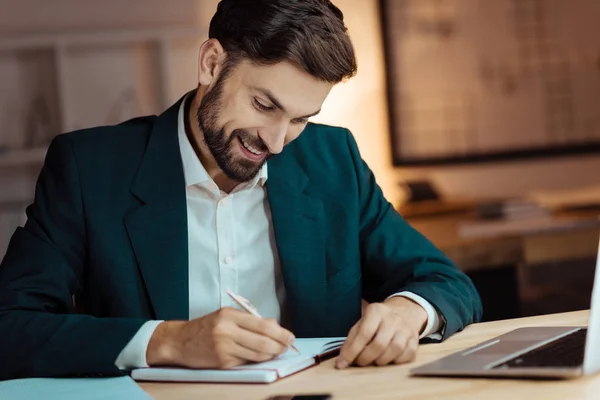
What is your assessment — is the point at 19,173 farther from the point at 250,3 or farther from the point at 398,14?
the point at 250,3

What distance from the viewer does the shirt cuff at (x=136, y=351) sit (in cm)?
150

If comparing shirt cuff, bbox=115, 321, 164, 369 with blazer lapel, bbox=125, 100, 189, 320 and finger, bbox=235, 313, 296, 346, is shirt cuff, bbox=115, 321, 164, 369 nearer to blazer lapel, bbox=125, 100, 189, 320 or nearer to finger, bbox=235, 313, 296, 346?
finger, bbox=235, 313, 296, 346

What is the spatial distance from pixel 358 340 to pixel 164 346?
0.29 metres

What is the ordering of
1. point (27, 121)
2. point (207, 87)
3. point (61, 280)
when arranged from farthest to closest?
point (27, 121)
point (207, 87)
point (61, 280)

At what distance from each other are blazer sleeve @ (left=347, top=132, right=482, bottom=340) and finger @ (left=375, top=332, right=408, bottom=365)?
0.95ft

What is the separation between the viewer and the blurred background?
15.1ft

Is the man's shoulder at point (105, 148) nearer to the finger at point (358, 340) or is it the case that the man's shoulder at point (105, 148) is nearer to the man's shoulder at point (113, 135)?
the man's shoulder at point (113, 135)

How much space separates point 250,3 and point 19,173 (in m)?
3.14

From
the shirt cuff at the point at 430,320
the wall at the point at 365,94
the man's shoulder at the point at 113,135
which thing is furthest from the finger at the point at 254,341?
the wall at the point at 365,94

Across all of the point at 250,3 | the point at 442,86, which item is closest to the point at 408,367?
the point at 250,3

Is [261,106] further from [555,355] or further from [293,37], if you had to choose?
[555,355]

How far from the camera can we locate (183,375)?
56.5 inches

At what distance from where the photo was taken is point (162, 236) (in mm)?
1842

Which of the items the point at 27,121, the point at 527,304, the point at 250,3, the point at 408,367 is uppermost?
the point at 250,3
